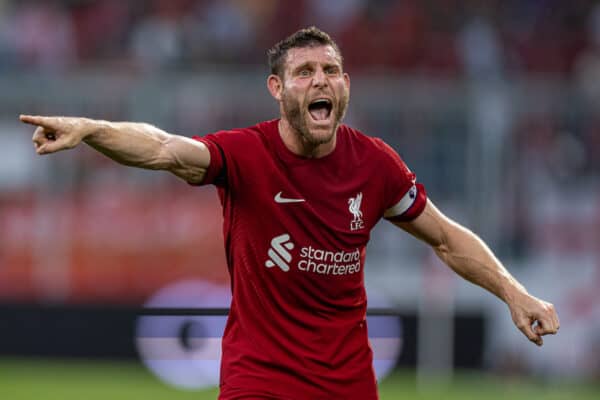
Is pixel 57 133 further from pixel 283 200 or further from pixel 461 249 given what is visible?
pixel 461 249

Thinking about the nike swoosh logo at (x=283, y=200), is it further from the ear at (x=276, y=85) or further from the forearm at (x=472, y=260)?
the forearm at (x=472, y=260)

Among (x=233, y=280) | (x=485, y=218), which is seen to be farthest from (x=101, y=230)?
(x=233, y=280)

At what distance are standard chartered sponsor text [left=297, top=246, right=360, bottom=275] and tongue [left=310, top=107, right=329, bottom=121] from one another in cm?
65

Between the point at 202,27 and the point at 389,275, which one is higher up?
the point at 202,27

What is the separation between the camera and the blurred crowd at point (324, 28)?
17.5 meters

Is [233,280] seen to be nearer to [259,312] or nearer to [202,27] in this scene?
[259,312]

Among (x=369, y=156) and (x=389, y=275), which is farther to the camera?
(x=389, y=275)

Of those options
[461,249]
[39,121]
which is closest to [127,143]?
[39,121]

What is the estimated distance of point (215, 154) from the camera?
626 cm

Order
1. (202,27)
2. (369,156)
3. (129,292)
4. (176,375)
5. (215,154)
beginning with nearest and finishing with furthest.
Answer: (215,154) → (369,156) → (176,375) → (129,292) → (202,27)

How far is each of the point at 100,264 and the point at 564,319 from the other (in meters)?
5.43

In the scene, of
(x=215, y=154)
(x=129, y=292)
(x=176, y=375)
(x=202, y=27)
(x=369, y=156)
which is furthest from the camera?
(x=202, y=27)

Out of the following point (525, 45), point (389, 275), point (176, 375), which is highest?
point (525, 45)

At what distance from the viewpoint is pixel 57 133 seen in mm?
5590
